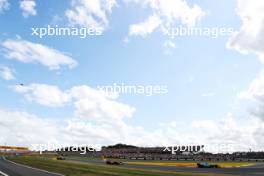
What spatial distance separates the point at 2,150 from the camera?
199250 mm

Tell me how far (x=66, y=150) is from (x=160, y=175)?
496 ft

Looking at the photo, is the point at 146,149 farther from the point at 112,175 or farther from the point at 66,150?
the point at 112,175

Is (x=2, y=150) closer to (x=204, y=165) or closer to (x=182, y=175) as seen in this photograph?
(x=204, y=165)

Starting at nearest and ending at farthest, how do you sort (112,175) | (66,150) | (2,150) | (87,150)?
(112,175), (87,150), (66,150), (2,150)

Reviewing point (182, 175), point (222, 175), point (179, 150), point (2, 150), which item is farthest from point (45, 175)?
point (2, 150)

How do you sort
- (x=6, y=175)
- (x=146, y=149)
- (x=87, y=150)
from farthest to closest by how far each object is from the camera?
(x=87, y=150) → (x=146, y=149) → (x=6, y=175)

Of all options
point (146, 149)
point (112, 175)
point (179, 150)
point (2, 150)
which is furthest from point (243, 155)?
point (2, 150)

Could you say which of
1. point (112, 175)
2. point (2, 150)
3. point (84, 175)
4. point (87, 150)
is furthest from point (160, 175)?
point (2, 150)

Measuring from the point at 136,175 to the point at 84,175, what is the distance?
4.75 m

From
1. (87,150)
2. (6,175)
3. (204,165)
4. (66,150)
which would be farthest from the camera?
(66,150)

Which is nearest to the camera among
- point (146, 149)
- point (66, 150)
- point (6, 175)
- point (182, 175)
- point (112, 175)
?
point (6, 175)

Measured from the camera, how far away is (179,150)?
13525 cm

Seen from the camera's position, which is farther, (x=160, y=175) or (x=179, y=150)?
(x=179, y=150)

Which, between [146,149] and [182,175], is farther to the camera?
[146,149]
